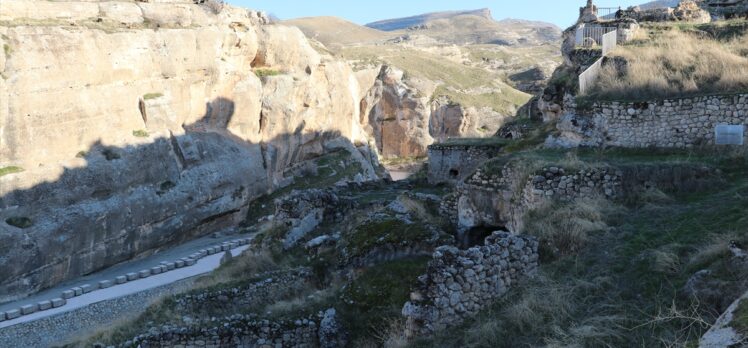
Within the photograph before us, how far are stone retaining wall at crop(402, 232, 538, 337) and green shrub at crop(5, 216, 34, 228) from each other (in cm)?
1378

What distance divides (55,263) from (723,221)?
653 inches

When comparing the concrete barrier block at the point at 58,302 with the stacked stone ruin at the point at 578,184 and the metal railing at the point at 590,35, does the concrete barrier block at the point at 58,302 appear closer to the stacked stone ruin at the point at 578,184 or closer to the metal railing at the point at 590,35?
the stacked stone ruin at the point at 578,184

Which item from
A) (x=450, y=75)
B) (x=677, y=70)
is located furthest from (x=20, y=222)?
(x=450, y=75)

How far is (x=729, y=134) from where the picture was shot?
399 inches

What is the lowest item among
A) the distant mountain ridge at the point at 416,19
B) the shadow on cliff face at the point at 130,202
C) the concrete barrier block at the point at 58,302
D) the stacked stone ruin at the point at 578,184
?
the concrete barrier block at the point at 58,302

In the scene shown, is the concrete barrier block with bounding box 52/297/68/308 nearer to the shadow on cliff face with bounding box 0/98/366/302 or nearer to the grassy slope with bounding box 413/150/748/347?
the shadow on cliff face with bounding box 0/98/366/302

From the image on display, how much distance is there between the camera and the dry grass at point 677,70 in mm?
10938

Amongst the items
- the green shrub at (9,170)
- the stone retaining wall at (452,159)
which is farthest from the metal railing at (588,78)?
the green shrub at (9,170)

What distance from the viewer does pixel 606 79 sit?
40.3 feet

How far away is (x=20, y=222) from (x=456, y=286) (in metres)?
14.4

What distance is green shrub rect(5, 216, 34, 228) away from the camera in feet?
56.0

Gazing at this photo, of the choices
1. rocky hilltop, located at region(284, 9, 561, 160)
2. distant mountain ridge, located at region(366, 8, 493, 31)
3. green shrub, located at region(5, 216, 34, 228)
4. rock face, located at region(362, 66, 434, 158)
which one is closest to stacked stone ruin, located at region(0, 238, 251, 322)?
green shrub, located at region(5, 216, 34, 228)

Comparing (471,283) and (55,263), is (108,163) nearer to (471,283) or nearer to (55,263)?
(55,263)

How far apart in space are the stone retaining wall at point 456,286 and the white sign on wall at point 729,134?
16.2ft
